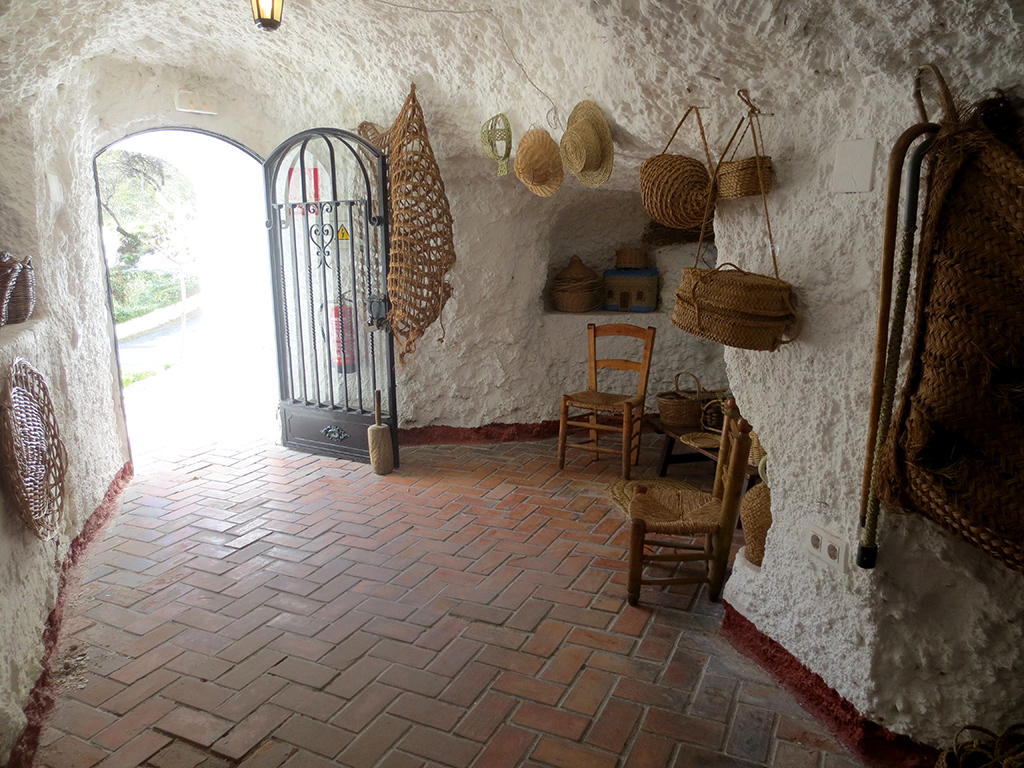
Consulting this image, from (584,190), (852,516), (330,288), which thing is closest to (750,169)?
(852,516)

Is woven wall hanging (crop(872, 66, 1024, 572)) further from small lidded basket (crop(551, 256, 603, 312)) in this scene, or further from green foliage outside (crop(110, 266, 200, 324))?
green foliage outside (crop(110, 266, 200, 324))

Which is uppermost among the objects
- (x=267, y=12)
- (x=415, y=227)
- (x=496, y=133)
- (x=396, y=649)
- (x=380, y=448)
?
(x=267, y=12)

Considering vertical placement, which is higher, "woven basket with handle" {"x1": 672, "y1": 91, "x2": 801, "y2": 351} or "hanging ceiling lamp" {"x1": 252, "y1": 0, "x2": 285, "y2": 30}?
"hanging ceiling lamp" {"x1": 252, "y1": 0, "x2": 285, "y2": 30}

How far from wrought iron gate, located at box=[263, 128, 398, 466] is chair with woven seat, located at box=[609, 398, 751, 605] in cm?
190

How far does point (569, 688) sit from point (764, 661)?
0.67 m

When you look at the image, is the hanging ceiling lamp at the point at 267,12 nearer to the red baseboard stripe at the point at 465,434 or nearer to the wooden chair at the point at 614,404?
the wooden chair at the point at 614,404

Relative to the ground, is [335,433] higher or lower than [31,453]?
lower

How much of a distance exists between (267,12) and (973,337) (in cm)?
264

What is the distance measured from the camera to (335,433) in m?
4.53

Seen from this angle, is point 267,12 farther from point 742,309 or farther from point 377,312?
point 742,309

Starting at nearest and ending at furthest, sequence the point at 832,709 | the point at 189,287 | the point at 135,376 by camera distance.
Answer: the point at 832,709, the point at 135,376, the point at 189,287

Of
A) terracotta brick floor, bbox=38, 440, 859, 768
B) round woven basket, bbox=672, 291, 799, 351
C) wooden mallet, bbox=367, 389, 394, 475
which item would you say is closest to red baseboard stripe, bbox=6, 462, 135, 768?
terracotta brick floor, bbox=38, 440, 859, 768

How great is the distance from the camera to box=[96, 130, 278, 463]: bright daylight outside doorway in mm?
5270

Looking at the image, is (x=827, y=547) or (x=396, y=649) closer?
(x=827, y=547)
